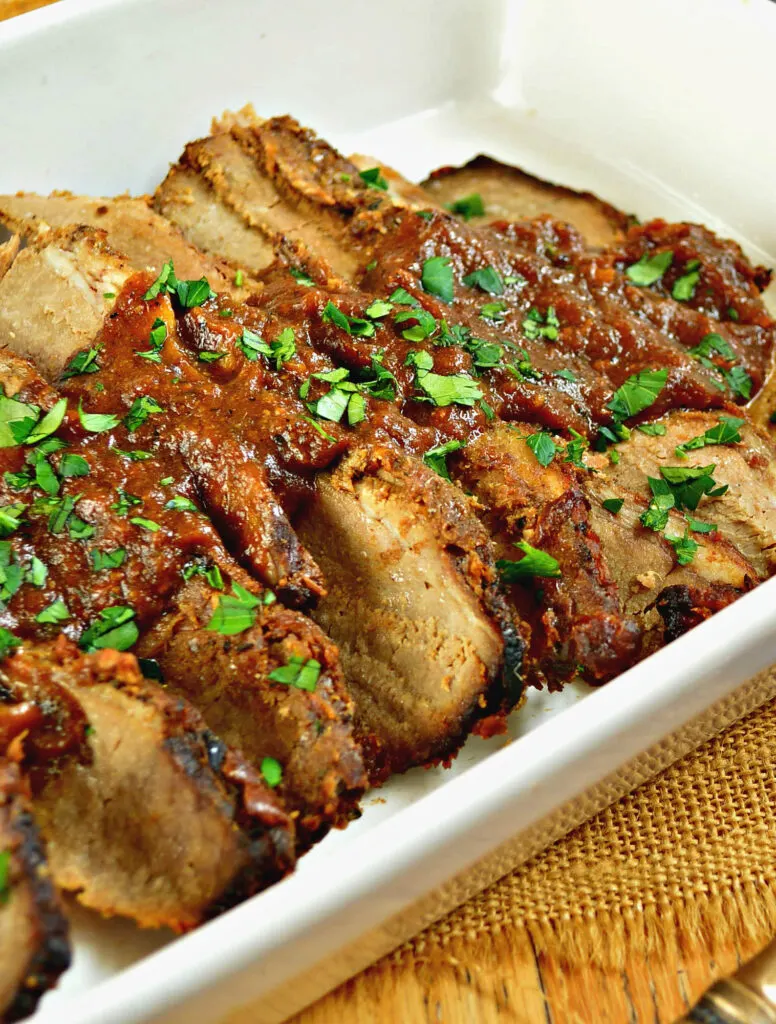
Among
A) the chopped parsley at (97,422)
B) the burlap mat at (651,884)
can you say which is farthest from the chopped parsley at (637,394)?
the chopped parsley at (97,422)

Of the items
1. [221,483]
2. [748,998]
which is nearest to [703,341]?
[221,483]

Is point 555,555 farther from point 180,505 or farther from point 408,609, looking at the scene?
point 180,505

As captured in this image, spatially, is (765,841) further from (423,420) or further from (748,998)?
(423,420)

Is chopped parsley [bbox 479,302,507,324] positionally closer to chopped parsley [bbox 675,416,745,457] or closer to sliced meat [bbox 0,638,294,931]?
chopped parsley [bbox 675,416,745,457]

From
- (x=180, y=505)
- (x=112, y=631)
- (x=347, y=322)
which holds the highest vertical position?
(x=347, y=322)

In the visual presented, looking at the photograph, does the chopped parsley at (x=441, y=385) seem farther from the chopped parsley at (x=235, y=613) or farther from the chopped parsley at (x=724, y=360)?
the chopped parsley at (x=724, y=360)

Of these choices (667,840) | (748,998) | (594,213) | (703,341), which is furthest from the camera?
(594,213)

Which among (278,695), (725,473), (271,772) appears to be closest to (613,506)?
(725,473)
